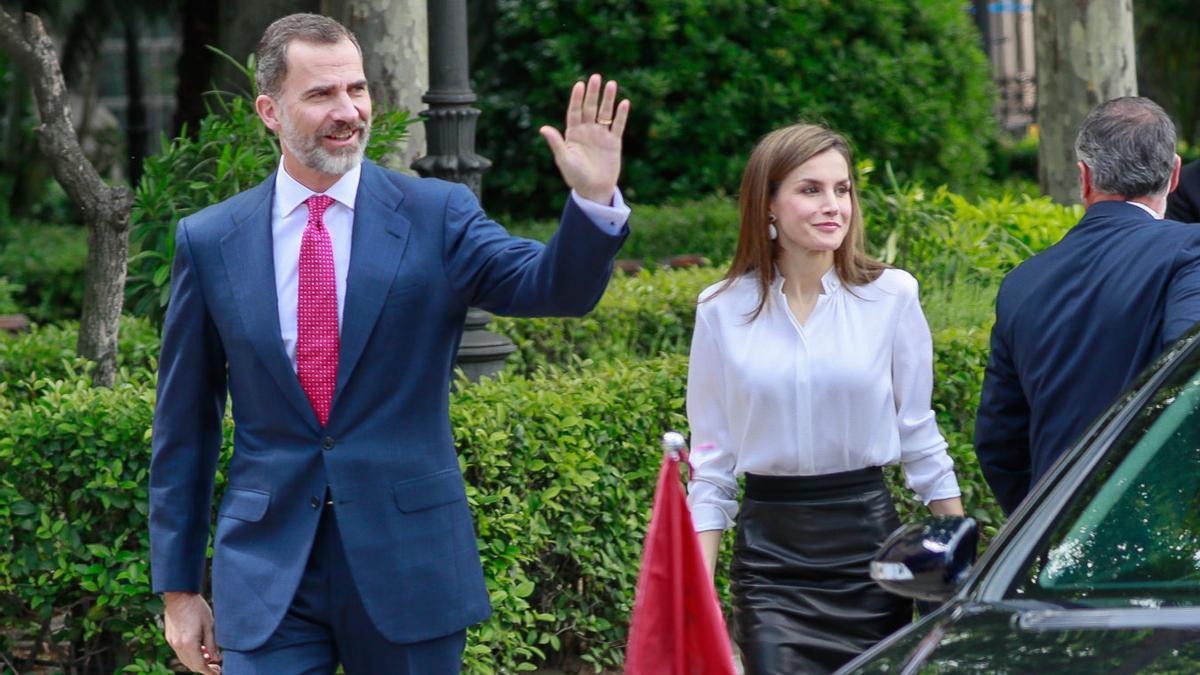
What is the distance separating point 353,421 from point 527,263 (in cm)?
48

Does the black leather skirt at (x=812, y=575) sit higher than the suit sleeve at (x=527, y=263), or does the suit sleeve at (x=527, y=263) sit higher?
the suit sleeve at (x=527, y=263)

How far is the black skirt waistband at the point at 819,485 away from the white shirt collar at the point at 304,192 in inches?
46.3

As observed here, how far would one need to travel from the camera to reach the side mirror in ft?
10.3

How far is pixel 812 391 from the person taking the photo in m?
4.10

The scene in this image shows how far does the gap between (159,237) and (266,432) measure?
3059mm

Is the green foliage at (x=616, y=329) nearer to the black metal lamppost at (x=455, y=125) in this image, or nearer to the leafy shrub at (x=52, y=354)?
the black metal lamppost at (x=455, y=125)

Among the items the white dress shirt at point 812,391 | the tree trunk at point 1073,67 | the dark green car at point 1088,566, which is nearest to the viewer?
the dark green car at point 1088,566

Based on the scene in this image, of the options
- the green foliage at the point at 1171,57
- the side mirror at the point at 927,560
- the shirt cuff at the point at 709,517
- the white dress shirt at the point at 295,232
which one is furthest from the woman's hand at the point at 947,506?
the green foliage at the point at 1171,57

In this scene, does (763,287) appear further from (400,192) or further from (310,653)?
(310,653)

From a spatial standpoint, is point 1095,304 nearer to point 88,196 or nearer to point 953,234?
point 88,196

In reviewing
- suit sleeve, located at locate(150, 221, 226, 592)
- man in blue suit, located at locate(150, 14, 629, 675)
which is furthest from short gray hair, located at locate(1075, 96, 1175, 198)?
suit sleeve, located at locate(150, 221, 226, 592)

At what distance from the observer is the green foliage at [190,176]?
6297mm

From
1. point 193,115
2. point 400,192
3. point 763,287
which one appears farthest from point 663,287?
point 193,115

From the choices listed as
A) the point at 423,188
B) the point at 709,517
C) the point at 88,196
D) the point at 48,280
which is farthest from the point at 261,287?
the point at 48,280
